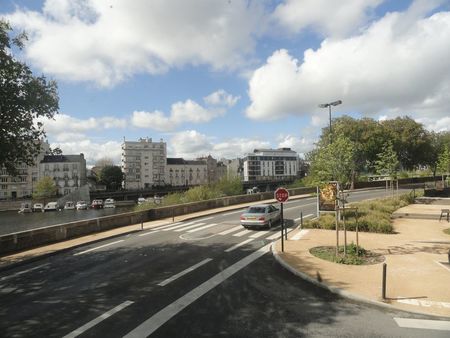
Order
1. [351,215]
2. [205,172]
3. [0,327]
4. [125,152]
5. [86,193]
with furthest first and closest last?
[205,172] < [125,152] < [86,193] < [351,215] < [0,327]

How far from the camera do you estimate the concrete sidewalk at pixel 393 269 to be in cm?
917

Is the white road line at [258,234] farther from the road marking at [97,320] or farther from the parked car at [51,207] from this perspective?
the parked car at [51,207]

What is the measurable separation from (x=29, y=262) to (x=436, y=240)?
17834mm

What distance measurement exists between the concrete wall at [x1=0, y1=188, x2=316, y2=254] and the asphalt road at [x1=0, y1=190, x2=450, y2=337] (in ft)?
9.12

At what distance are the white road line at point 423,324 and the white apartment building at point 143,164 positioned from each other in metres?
148

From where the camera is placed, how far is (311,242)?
54.6 ft

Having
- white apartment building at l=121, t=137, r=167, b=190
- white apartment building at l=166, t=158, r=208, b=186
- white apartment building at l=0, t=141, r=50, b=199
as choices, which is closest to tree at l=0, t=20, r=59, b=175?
white apartment building at l=0, t=141, r=50, b=199

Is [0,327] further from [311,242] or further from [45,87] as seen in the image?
[311,242]

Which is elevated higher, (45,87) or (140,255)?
(45,87)

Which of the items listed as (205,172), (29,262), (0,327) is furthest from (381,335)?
(205,172)

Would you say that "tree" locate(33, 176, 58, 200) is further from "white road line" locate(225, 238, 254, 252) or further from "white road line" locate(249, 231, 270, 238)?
"white road line" locate(225, 238, 254, 252)

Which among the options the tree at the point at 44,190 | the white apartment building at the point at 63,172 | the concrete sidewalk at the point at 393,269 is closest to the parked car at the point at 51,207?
the tree at the point at 44,190

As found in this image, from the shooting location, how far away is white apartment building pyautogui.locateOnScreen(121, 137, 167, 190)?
502 ft

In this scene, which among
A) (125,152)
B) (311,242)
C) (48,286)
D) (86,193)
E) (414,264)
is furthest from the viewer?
(125,152)
